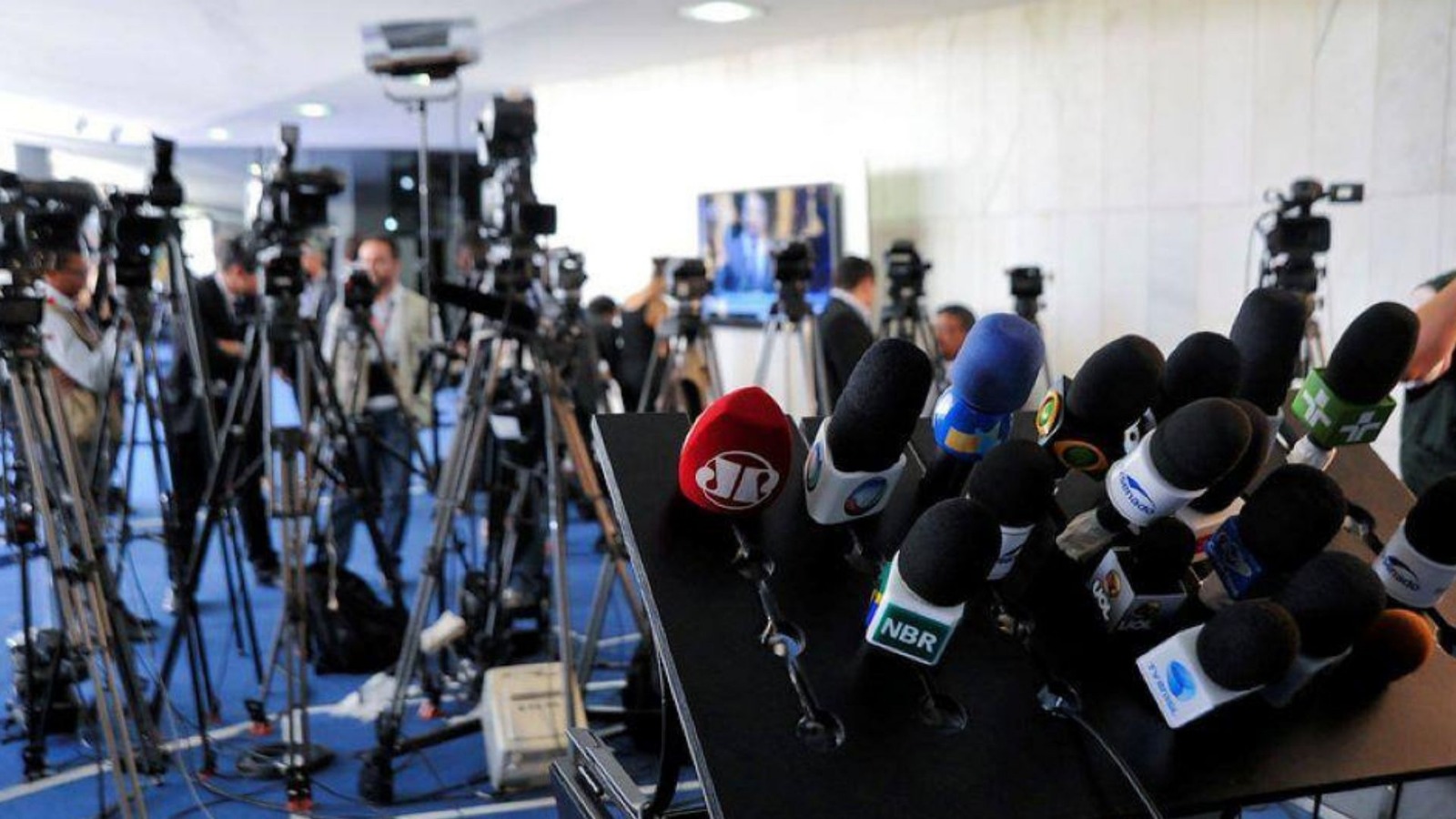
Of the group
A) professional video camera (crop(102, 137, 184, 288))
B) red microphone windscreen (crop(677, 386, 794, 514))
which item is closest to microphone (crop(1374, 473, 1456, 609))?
red microphone windscreen (crop(677, 386, 794, 514))

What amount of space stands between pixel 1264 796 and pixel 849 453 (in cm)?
34

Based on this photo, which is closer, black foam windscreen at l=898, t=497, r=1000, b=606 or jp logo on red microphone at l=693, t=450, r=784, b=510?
black foam windscreen at l=898, t=497, r=1000, b=606

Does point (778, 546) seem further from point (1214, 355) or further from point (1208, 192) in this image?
point (1208, 192)

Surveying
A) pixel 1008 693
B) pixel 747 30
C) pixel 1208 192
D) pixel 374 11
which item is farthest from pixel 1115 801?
pixel 747 30

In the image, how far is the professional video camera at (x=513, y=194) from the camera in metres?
2.98

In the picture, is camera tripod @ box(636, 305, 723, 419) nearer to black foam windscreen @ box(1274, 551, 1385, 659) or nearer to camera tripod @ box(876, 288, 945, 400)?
camera tripod @ box(876, 288, 945, 400)

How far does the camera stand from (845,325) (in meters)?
3.44

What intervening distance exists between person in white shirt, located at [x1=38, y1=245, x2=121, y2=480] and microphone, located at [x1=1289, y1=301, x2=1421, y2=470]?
356 cm

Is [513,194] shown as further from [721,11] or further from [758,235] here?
[758,235]

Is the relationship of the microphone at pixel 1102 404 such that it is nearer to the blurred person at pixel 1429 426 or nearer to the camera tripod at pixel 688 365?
the blurred person at pixel 1429 426

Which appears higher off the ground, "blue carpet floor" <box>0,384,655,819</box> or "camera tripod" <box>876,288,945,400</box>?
"camera tripod" <box>876,288,945,400</box>

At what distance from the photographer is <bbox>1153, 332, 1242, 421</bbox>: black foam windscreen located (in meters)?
0.87

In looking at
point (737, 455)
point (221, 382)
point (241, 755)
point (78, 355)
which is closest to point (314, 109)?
point (221, 382)

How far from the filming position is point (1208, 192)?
4.83 m
